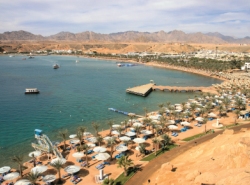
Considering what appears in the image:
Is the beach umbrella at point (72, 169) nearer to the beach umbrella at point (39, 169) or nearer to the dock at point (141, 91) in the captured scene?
the beach umbrella at point (39, 169)

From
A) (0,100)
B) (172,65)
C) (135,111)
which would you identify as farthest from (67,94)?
(172,65)

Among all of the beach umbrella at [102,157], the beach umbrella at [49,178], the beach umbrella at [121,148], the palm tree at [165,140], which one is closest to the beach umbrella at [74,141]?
the beach umbrella at [102,157]

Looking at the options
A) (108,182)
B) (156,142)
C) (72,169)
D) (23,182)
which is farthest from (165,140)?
(23,182)

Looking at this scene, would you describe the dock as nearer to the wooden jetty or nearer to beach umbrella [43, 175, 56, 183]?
the wooden jetty

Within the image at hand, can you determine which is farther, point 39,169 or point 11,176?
point 39,169

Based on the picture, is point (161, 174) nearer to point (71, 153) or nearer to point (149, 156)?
point (149, 156)

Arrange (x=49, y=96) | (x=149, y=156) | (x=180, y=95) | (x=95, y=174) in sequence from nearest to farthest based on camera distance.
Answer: (x=95, y=174) → (x=149, y=156) → (x=49, y=96) → (x=180, y=95)

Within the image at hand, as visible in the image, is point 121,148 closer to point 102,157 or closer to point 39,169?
point 102,157

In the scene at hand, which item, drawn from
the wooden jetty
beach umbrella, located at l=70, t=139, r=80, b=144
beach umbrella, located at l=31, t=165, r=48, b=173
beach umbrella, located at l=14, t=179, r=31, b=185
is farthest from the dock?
beach umbrella, located at l=14, t=179, r=31, b=185
